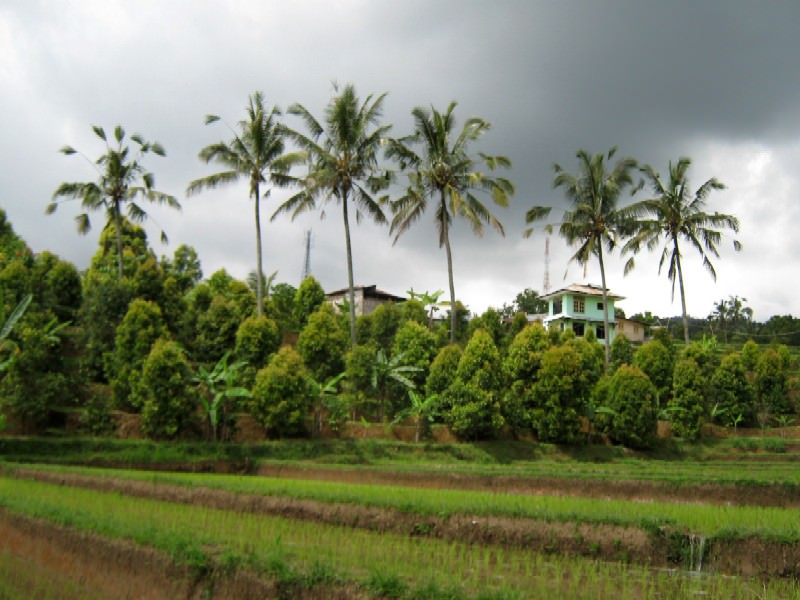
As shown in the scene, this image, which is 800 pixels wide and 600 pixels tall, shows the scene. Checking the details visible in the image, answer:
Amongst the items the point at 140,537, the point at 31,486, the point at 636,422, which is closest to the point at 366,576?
the point at 140,537

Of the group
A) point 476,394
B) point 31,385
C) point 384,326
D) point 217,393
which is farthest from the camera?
point 384,326

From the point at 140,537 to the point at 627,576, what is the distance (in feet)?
19.4

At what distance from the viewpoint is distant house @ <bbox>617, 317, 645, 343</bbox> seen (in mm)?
59981

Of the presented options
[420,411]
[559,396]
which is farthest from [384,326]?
[559,396]

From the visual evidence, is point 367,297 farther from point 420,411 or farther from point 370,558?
point 370,558

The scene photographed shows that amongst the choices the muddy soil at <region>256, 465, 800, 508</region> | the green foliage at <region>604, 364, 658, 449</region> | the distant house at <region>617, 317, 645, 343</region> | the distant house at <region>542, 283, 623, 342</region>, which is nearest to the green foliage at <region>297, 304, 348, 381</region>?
the muddy soil at <region>256, 465, 800, 508</region>

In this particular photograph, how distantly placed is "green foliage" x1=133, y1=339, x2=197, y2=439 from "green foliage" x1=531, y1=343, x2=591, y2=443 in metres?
13.9

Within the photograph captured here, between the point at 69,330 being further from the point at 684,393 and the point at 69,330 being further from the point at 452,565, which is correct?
the point at 684,393

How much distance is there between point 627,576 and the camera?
7434mm

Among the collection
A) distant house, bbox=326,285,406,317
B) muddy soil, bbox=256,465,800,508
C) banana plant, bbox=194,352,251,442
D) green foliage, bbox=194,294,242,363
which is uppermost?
distant house, bbox=326,285,406,317

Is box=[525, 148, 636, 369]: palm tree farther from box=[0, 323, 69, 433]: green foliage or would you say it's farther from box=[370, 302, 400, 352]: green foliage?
box=[0, 323, 69, 433]: green foliage

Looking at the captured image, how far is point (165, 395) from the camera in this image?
21.7 metres

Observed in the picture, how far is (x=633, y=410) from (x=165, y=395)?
62.4 ft

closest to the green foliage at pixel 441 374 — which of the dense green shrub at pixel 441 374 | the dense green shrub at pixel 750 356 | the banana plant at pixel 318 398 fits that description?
the dense green shrub at pixel 441 374
